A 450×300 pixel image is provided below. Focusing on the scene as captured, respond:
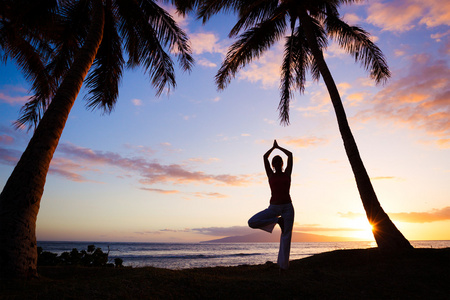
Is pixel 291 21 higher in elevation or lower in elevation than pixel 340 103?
higher

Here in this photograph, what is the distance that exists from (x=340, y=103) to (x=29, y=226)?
8644mm

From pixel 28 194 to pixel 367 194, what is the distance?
26.7 ft

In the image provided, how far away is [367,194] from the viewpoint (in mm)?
8188

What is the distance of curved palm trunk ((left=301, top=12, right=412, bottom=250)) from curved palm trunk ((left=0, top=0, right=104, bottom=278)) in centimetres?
751

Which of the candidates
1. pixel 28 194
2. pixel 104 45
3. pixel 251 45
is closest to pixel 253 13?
pixel 251 45

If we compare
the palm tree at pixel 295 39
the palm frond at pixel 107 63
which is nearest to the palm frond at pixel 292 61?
the palm tree at pixel 295 39

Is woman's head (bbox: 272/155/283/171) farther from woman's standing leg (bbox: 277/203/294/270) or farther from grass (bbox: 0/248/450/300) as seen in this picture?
grass (bbox: 0/248/450/300)

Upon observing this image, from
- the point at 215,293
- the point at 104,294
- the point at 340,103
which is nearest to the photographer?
the point at 104,294

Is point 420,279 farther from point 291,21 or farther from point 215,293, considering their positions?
point 291,21

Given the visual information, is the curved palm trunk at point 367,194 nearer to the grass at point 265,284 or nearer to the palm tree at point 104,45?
the grass at point 265,284

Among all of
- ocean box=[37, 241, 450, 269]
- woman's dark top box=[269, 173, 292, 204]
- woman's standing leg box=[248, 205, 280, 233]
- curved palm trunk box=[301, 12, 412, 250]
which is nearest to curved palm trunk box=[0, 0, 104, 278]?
woman's standing leg box=[248, 205, 280, 233]

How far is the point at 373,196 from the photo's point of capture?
815 cm

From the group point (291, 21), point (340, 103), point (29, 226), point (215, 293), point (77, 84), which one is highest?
point (291, 21)

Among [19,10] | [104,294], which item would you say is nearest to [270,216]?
[104,294]
